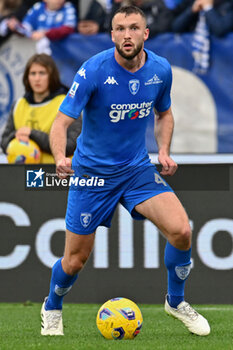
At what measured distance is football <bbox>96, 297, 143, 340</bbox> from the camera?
5.97 m

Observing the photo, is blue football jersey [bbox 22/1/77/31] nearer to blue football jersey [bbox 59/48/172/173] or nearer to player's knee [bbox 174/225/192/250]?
blue football jersey [bbox 59/48/172/173]

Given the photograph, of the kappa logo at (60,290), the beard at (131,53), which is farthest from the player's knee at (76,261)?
the beard at (131,53)

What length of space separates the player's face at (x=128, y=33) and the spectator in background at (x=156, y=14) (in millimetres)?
5009

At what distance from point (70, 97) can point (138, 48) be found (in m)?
0.59

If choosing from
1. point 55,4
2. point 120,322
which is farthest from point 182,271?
point 55,4

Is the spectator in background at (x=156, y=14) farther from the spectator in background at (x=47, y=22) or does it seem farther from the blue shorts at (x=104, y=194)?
the blue shorts at (x=104, y=194)

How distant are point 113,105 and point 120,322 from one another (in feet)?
5.10

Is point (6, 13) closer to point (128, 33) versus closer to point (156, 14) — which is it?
point (156, 14)

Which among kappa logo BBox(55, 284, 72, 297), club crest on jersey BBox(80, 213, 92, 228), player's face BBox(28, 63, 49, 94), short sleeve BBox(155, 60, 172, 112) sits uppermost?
player's face BBox(28, 63, 49, 94)

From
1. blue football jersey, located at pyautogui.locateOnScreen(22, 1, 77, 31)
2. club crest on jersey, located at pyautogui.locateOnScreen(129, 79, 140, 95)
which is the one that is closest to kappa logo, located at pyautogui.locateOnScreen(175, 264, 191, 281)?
club crest on jersey, located at pyautogui.locateOnScreen(129, 79, 140, 95)

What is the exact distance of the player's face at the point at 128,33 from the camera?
5832 millimetres

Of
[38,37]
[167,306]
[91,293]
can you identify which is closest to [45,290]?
[91,293]

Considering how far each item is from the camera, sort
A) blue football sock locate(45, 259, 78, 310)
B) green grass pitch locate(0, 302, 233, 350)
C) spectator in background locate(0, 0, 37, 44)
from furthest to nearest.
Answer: spectator in background locate(0, 0, 37, 44) < blue football sock locate(45, 259, 78, 310) < green grass pitch locate(0, 302, 233, 350)

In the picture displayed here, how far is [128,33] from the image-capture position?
5.82 metres
